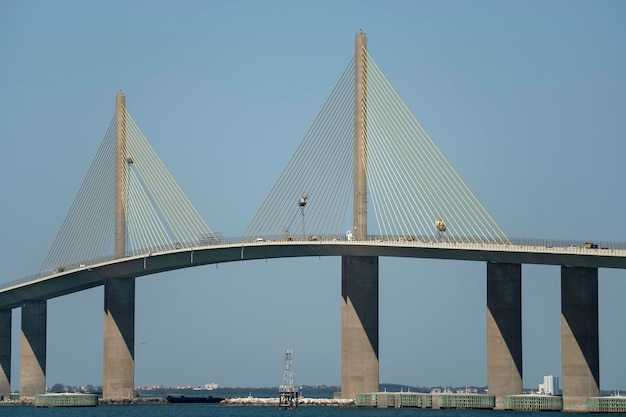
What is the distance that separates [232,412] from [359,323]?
1208 cm

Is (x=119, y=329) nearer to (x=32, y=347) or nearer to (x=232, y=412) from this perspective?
(x=32, y=347)

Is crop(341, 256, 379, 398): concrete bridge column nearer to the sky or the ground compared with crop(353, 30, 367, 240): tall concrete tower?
nearer to the ground

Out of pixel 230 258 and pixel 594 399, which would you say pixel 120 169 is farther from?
pixel 594 399

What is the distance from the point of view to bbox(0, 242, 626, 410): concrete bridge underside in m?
112

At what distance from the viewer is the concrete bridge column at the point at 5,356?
491 feet

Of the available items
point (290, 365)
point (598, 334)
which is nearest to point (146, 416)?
point (290, 365)

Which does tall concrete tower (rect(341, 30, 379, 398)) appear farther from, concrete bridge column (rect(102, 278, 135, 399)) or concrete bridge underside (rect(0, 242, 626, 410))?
concrete bridge column (rect(102, 278, 135, 399))

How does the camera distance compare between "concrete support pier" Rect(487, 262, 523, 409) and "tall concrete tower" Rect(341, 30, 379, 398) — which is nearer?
"concrete support pier" Rect(487, 262, 523, 409)

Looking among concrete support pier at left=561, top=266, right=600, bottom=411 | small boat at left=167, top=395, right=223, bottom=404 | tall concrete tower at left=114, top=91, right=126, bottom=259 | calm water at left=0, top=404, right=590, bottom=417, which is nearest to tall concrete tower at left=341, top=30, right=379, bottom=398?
calm water at left=0, top=404, right=590, bottom=417

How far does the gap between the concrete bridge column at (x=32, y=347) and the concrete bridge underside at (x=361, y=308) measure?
93 mm

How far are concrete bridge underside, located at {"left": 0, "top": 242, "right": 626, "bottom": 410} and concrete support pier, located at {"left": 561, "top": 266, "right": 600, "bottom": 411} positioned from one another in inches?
2.8

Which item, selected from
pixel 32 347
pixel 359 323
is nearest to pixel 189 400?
pixel 32 347

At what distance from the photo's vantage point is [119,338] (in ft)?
453

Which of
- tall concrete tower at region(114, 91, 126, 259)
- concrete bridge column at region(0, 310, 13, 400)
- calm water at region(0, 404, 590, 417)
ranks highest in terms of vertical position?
tall concrete tower at region(114, 91, 126, 259)
